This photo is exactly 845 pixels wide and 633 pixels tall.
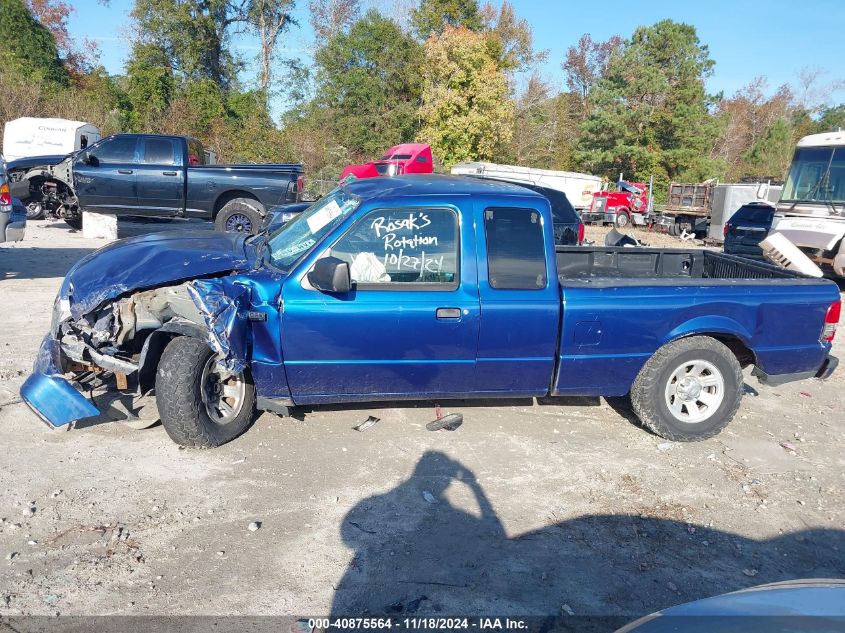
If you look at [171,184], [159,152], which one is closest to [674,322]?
[171,184]

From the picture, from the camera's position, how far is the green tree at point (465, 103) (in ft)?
107

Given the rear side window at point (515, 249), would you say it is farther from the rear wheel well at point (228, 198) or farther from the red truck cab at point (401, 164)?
the red truck cab at point (401, 164)

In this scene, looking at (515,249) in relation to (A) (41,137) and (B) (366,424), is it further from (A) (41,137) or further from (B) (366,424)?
(A) (41,137)

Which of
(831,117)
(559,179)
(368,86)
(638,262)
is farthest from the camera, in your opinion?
(831,117)

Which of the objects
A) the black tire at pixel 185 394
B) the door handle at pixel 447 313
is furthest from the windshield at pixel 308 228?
the door handle at pixel 447 313

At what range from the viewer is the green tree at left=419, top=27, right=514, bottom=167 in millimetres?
32500

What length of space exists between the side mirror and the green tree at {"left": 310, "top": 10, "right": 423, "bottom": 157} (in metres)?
32.5

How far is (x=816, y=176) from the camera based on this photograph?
12.6 meters

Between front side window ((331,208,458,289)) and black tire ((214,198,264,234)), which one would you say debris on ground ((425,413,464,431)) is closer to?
front side window ((331,208,458,289))

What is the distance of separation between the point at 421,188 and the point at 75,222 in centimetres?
1277

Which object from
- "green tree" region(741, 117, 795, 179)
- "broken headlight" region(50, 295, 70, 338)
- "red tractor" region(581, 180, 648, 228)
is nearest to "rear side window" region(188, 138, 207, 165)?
"broken headlight" region(50, 295, 70, 338)

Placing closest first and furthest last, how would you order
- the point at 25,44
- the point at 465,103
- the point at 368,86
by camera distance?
the point at 25,44
the point at 465,103
the point at 368,86

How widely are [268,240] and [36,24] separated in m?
34.4

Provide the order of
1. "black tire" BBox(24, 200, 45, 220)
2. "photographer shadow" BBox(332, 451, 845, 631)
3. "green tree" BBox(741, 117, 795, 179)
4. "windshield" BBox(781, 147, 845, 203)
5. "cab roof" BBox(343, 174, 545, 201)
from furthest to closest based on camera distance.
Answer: "green tree" BBox(741, 117, 795, 179), "black tire" BBox(24, 200, 45, 220), "windshield" BBox(781, 147, 845, 203), "cab roof" BBox(343, 174, 545, 201), "photographer shadow" BBox(332, 451, 845, 631)
